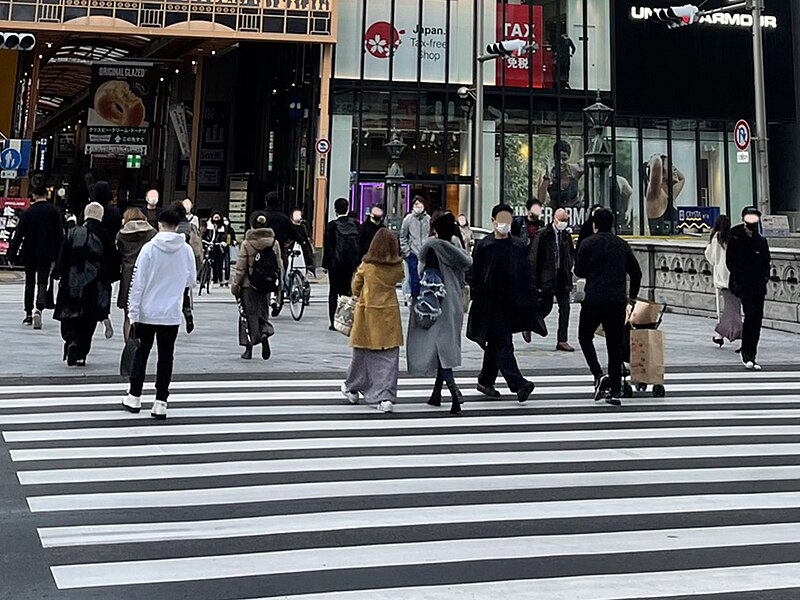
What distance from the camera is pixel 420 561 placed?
5555mm

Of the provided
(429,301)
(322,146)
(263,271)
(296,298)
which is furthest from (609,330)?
(322,146)

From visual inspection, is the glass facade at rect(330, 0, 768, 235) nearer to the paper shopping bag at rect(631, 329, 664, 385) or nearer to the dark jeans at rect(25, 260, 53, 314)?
the dark jeans at rect(25, 260, 53, 314)

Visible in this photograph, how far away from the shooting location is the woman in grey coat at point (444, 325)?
10227 mm

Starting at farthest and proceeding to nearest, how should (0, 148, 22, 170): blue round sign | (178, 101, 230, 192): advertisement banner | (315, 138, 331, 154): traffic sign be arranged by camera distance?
(178, 101, 230, 192): advertisement banner
(315, 138, 331, 154): traffic sign
(0, 148, 22, 170): blue round sign

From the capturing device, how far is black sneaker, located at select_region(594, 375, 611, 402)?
36.6 ft

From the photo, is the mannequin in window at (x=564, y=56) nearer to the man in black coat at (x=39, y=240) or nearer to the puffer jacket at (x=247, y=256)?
the man in black coat at (x=39, y=240)

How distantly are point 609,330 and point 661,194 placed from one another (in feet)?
103

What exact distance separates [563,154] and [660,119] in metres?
4.20

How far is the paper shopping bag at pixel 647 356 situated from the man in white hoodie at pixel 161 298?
4.84 meters

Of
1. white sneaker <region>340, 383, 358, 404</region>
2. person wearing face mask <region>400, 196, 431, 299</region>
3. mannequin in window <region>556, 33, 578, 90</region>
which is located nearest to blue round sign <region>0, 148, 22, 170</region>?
person wearing face mask <region>400, 196, 431, 299</region>

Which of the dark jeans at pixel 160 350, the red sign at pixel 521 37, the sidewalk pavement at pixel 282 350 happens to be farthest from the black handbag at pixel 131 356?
the red sign at pixel 521 37

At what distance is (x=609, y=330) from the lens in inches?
431

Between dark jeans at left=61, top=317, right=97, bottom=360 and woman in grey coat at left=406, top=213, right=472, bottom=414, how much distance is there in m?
4.11

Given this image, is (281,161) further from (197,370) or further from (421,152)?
(197,370)
